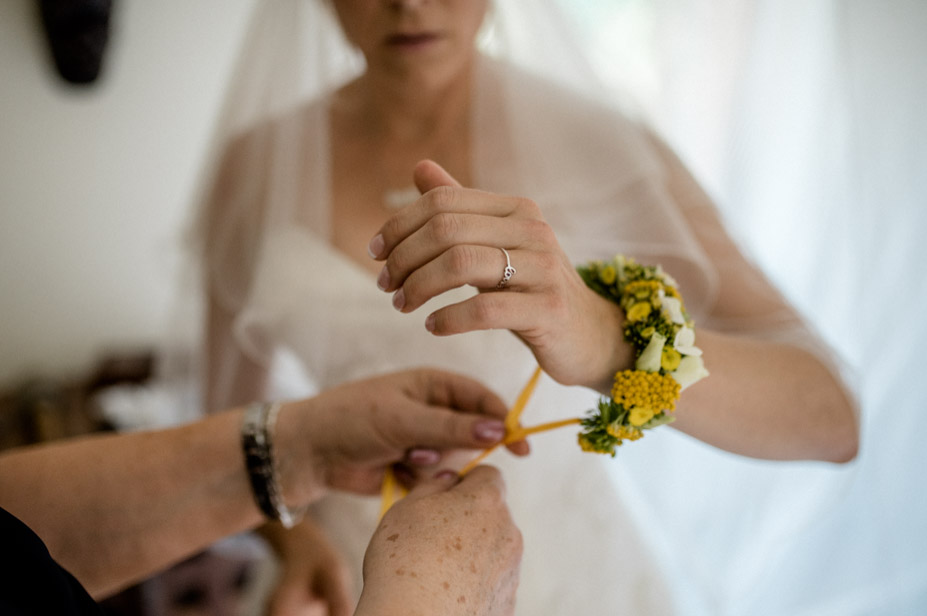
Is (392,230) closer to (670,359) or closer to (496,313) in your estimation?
(496,313)

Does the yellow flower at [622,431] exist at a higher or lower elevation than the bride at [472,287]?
higher

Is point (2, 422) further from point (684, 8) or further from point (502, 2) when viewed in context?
point (684, 8)

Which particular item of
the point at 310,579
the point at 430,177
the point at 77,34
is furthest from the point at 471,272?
the point at 77,34

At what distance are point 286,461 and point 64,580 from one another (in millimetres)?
350

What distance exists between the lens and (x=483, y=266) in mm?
459

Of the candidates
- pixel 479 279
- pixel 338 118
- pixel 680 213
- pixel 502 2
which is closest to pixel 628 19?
pixel 502 2

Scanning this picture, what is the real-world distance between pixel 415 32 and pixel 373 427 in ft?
1.93

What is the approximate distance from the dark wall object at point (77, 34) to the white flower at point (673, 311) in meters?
2.14

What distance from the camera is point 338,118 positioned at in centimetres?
113

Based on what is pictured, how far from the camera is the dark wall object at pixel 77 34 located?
1903 mm

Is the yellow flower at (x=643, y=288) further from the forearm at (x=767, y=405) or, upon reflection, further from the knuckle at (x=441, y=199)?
the knuckle at (x=441, y=199)

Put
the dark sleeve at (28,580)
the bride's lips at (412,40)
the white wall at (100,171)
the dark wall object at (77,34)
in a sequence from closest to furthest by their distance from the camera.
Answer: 1. the dark sleeve at (28,580)
2. the bride's lips at (412,40)
3. the dark wall object at (77,34)
4. the white wall at (100,171)

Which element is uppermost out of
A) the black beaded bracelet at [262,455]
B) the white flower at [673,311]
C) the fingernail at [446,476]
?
the white flower at [673,311]

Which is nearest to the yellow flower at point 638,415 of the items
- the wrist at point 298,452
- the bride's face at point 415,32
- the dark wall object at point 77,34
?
the wrist at point 298,452
